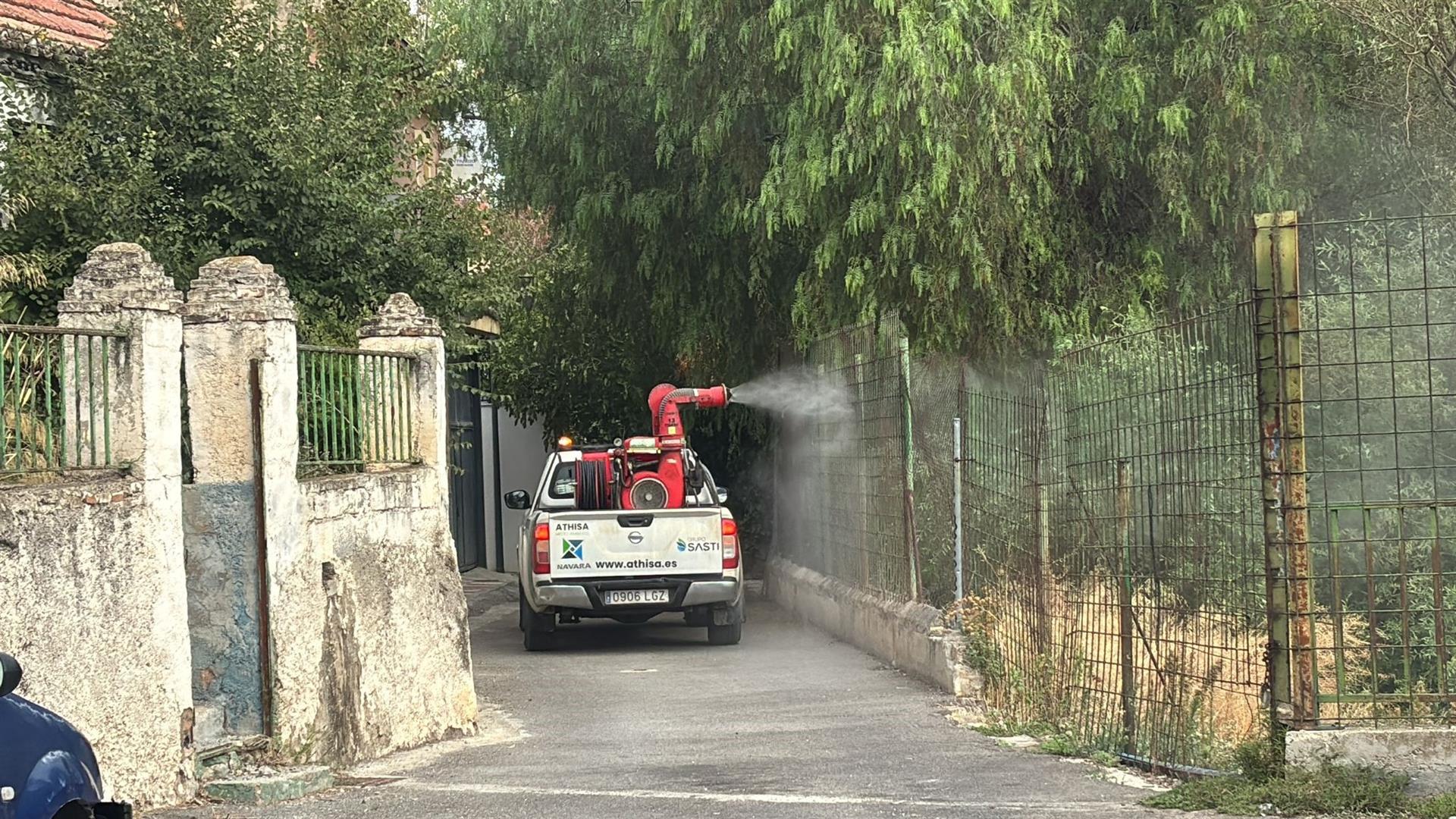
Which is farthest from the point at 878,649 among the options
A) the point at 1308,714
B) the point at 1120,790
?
the point at 1308,714

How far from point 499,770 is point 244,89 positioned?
7120 mm

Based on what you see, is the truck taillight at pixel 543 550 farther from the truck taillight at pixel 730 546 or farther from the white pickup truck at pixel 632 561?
the truck taillight at pixel 730 546

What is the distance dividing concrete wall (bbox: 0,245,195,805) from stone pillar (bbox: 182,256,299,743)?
1.86ft

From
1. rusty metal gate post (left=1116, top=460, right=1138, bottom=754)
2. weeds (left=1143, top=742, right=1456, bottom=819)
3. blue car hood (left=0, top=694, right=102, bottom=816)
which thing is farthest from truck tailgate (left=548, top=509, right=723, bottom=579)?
blue car hood (left=0, top=694, right=102, bottom=816)

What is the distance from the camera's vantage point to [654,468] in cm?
1817

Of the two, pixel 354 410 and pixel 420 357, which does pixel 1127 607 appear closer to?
pixel 354 410

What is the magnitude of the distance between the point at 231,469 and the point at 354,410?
1474 millimetres

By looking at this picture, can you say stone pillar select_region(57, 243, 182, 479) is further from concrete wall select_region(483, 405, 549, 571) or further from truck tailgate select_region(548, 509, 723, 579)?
concrete wall select_region(483, 405, 549, 571)

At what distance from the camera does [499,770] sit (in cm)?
992

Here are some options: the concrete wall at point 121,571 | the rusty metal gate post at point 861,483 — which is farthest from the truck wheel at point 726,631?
the concrete wall at point 121,571

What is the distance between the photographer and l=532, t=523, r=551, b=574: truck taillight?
16.7 metres

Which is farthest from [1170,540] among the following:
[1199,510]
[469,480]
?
[469,480]

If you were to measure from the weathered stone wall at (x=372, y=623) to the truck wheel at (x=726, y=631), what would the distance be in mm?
5238

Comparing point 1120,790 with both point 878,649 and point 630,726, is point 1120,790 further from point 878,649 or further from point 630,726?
point 878,649
